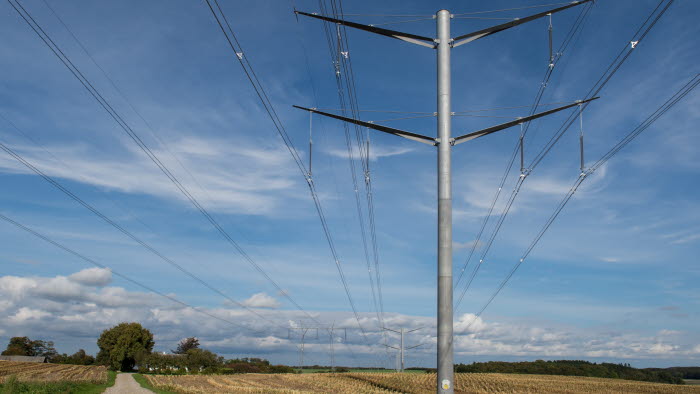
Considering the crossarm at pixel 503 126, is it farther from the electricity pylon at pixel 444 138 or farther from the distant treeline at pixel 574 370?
the distant treeline at pixel 574 370

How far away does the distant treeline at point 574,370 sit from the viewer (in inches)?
6777

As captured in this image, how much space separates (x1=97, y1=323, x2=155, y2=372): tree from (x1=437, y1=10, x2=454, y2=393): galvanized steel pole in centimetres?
16314

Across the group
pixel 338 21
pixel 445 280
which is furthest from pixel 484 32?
pixel 445 280

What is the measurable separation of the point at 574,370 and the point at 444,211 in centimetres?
17939

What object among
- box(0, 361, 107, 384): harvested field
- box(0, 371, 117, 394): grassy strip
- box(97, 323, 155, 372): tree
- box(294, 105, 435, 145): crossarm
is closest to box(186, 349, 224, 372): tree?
box(97, 323, 155, 372): tree

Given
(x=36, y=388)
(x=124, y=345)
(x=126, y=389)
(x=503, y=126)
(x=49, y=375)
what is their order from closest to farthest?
(x=503, y=126)
(x=36, y=388)
(x=126, y=389)
(x=49, y=375)
(x=124, y=345)

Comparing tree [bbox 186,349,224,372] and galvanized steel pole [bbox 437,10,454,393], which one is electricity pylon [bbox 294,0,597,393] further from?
tree [bbox 186,349,224,372]

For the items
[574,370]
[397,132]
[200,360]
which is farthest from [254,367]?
[397,132]

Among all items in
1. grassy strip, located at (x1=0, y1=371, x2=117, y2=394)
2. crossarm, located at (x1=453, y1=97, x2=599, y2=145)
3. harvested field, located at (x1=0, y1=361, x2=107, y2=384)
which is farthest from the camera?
harvested field, located at (x1=0, y1=361, x2=107, y2=384)

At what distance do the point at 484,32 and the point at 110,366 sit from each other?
178530 millimetres

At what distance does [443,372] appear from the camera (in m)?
14.3

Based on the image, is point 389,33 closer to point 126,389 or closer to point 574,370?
point 126,389

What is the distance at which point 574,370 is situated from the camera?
172m

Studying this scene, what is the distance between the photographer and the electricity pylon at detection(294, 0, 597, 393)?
47.1 feet
